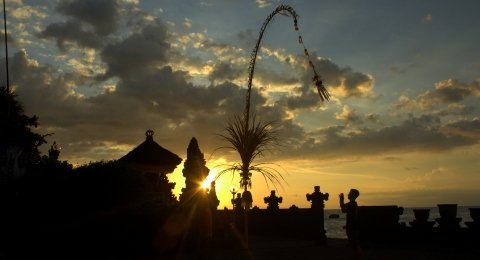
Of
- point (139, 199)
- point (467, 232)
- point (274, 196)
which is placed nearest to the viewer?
point (467, 232)

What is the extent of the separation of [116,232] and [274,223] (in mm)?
10878

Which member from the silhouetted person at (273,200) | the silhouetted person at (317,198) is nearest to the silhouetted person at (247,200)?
the silhouetted person at (317,198)

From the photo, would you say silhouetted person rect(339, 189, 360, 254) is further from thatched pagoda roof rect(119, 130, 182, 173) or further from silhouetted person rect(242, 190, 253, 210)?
thatched pagoda roof rect(119, 130, 182, 173)

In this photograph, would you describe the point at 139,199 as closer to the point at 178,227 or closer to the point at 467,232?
the point at 178,227

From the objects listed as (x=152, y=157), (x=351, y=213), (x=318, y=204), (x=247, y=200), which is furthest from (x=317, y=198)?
(x=152, y=157)

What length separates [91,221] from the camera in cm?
1612

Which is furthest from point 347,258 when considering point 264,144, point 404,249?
point 264,144

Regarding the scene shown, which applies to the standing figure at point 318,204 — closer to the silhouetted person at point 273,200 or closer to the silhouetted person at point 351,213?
the silhouetted person at point 273,200

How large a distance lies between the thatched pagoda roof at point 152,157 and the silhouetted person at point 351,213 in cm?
1284

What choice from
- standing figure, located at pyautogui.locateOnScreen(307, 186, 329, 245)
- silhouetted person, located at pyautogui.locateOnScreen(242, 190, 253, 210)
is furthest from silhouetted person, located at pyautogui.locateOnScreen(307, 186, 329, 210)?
silhouetted person, located at pyautogui.locateOnScreen(242, 190, 253, 210)

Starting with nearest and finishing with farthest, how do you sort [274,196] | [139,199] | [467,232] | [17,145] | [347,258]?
[347,258] → [467,232] → [139,199] → [274,196] → [17,145]

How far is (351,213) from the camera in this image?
1253 cm

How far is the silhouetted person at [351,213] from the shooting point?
40.7 feet

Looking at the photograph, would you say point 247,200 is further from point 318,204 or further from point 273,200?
point 273,200
